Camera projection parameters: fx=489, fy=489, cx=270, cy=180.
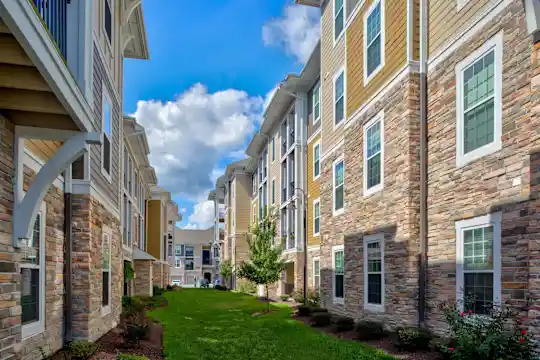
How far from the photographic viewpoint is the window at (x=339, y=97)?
16.4 metres

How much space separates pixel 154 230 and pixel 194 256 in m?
41.3

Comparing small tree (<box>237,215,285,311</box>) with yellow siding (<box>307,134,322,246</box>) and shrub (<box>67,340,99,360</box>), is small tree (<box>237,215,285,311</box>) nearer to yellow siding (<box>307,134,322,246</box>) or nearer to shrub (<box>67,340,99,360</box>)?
yellow siding (<box>307,134,322,246</box>)

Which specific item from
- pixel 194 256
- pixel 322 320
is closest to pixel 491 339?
pixel 322 320

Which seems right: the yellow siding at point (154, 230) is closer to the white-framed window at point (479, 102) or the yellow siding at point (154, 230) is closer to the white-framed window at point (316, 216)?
the white-framed window at point (316, 216)

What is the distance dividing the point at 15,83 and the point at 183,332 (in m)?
11.3

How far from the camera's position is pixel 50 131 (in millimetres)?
6160

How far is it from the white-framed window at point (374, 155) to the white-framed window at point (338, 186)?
91.4 inches

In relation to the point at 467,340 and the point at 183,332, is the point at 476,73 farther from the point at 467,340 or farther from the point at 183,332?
the point at 183,332

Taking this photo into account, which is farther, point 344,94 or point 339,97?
point 339,97

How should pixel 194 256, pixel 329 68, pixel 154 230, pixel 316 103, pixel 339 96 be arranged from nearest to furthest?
pixel 339 96
pixel 329 68
pixel 316 103
pixel 154 230
pixel 194 256

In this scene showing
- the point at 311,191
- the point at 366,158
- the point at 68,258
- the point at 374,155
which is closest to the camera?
the point at 68,258

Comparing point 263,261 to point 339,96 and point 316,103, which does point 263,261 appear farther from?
point 339,96

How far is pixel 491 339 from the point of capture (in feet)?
24.5

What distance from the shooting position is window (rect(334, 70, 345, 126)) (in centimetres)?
1642
